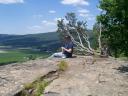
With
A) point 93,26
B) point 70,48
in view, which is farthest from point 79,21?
point 70,48

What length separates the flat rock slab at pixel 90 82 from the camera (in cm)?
1094

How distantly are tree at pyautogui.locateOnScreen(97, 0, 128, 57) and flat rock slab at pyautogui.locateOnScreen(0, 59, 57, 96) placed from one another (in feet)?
11.4

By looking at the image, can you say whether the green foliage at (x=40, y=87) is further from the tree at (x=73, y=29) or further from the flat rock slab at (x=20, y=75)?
the tree at (x=73, y=29)

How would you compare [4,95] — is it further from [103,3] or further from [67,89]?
[103,3]

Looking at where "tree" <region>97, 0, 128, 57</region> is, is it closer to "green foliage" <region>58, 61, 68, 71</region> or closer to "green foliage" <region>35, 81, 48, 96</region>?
"green foliage" <region>58, 61, 68, 71</region>

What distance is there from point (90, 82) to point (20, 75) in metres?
3.07

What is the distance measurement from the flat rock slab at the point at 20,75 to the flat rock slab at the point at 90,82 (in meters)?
0.99

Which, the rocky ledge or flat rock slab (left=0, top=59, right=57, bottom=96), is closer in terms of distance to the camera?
the rocky ledge

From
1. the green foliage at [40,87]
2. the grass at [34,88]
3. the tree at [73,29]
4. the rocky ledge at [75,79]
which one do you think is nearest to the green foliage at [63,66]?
the rocky ledge at [75,79]

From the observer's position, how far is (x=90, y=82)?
482 inches

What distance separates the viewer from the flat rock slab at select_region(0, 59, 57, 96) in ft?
38.3

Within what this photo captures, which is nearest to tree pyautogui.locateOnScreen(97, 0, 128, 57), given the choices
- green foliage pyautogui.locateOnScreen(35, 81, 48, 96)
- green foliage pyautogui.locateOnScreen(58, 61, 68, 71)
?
green foliage pyautogui.locateOnScreen(58, 61, 68, 71)

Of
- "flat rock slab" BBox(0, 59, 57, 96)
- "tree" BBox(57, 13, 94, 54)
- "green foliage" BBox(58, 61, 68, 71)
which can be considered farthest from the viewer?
"tree" BBox(57, 13, 94, 54)

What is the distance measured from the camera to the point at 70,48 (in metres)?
20.1
